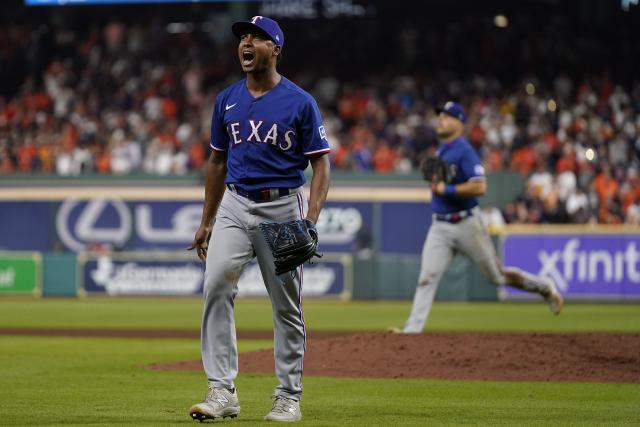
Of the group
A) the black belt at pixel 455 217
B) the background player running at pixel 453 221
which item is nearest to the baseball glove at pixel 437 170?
the background player running at pixel 453 221

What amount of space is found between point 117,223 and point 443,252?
1619 centimetres

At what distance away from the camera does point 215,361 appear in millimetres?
6715

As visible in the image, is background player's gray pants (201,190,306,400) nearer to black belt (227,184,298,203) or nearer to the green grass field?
black belt (227,184,298,203)

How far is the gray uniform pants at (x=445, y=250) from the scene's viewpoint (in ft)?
38.4

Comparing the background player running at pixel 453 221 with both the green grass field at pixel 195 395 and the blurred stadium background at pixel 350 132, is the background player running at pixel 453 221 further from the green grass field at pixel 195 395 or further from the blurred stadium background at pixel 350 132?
the blurred stadium background at pixel 350 132

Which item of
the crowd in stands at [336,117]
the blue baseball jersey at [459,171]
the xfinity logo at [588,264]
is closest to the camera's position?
the blue baseball jersey at [459,171]

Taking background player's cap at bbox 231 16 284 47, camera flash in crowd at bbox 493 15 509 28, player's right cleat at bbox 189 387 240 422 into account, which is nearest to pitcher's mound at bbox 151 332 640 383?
player's right cleat at bbox 189 387 240 422

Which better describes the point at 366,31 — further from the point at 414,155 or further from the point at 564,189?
the point at 564,189

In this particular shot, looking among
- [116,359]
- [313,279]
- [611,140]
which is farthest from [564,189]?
[116,359]

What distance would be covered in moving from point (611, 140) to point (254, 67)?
19.1 metres

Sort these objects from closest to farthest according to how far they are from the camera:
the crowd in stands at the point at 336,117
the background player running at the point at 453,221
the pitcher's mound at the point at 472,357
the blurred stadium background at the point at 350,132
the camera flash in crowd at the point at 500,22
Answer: the pitcher's mound at the point at 472,357
the background player running at the point at 453,221
the blurred stadium background at the point at 350,132
the crowd in stands at the point at 336,117
the camera flash in crowd at the point at 500,22

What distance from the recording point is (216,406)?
6570 mm

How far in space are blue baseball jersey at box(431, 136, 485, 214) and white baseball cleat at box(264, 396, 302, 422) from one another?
17.5 ft

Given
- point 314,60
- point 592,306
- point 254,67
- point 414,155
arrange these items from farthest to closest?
point 314,60
point 414,155
point 592,306
point 254,67
